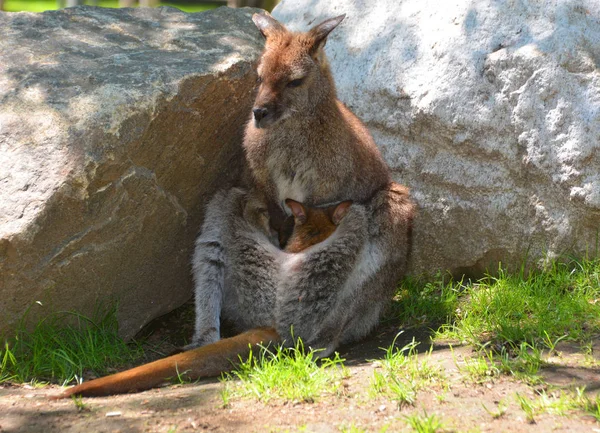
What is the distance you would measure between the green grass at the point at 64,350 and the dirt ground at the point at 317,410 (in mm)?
301

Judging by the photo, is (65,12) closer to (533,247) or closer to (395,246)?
(395,246)

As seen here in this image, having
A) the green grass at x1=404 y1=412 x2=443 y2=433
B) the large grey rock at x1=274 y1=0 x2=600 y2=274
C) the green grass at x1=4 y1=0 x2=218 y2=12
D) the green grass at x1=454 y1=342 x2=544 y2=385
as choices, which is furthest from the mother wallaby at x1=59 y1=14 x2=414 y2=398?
the green grass at x1=4 y1=0 x2=218 y2=12

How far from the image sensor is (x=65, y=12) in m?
5.87

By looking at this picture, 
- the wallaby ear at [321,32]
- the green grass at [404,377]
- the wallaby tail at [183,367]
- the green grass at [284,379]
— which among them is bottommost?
the wallaby tail at [183,367]

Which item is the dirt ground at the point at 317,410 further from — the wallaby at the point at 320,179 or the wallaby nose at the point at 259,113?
the wallaby nose at the point at 259,113

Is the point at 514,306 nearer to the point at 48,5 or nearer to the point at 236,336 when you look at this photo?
the point at 236,336

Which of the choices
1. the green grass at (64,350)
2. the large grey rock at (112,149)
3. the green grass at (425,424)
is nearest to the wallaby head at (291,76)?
the large grey rock at (112,149)

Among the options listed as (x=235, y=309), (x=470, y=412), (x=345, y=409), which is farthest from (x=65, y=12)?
(x=470, y=412)

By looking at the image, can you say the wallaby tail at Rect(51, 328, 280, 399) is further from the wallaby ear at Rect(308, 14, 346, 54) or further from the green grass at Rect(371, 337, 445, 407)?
the wallaby ear at Rect(308, 14, 346, 54)

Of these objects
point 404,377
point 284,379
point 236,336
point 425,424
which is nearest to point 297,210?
point 236,336

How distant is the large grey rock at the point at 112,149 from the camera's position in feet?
15.0

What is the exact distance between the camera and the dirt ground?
359 centimetres

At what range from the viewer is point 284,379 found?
4.12 metres

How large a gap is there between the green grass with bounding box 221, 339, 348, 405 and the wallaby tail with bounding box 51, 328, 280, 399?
9 cm
